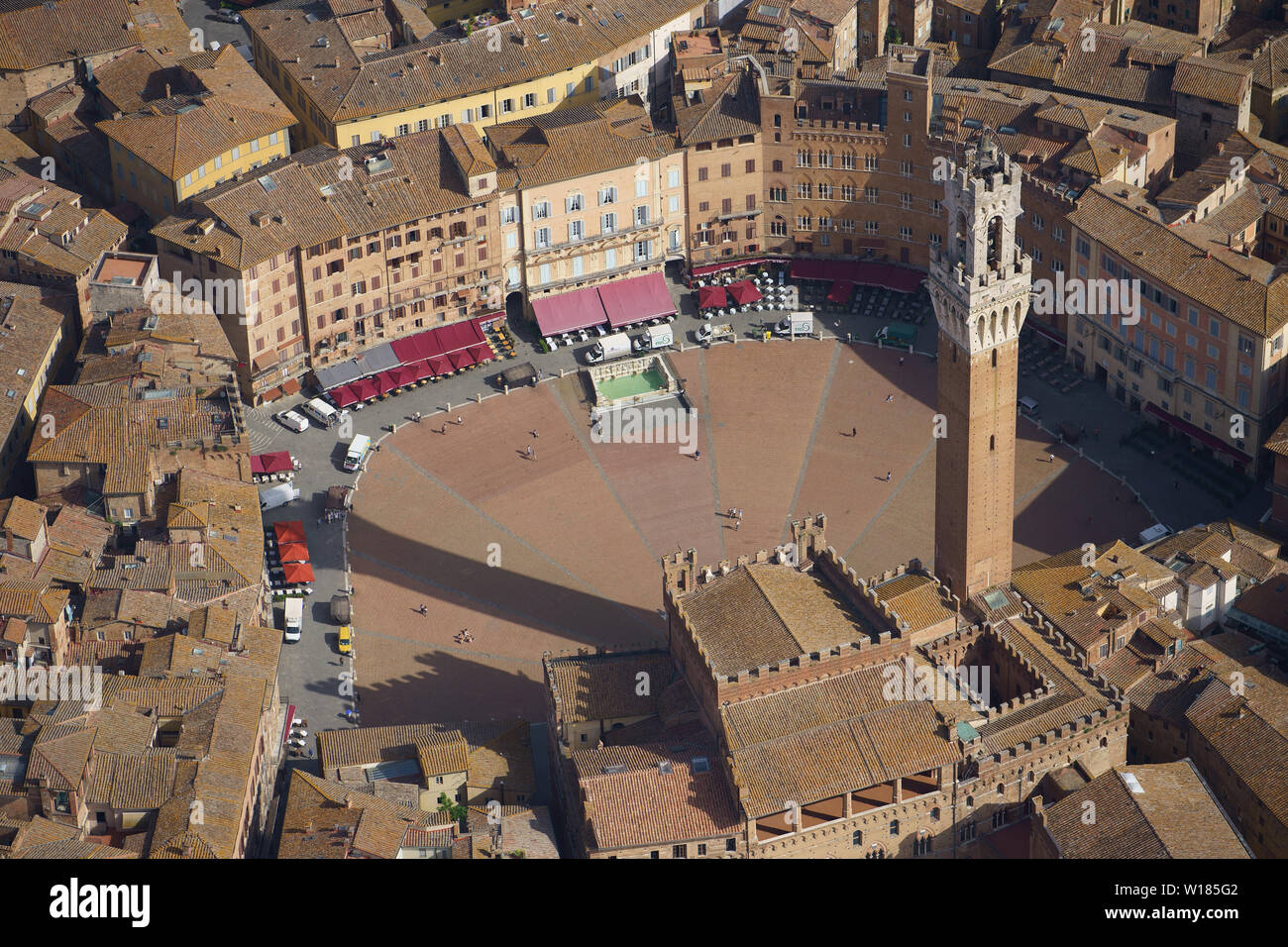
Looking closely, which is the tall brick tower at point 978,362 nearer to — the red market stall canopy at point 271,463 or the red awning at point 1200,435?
the red awning at point 1200,435

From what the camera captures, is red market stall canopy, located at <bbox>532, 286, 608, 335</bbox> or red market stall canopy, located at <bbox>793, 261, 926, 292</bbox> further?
red market stall canopy, located at <bbox>793, 261, 926, 292</bbox>

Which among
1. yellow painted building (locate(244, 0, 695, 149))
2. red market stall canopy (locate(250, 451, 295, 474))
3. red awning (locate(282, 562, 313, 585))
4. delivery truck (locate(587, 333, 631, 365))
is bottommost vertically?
red awning (locate(282, 562, 313, 585))

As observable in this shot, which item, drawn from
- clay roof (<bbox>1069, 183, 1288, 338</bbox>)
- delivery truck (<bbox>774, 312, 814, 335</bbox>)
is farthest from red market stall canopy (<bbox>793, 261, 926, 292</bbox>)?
clay roof (<bbox>1069, 183, 1288, 338</bbox>)

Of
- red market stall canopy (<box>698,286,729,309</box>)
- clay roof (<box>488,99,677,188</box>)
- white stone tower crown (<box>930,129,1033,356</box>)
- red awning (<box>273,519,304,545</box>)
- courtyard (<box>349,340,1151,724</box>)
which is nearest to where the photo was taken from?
white stone tower crown (<box>930,129,1033,356</box>)

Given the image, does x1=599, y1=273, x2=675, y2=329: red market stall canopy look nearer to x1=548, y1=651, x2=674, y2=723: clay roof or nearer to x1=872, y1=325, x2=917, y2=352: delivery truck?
x1=872, y1=325, x2=917, y2=352: delivery truck

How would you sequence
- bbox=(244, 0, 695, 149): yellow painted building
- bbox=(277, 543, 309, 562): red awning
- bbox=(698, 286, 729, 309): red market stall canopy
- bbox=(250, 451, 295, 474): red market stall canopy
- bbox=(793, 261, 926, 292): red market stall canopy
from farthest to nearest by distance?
bbox=(793, 261, 926, 292): red market stall canopy → bbox=(244, 0, 695, 149): yellow painted building → bbox=(698, 286, 729, 309): red market stall canopy → bbox=(250, 451, 295, 474): red market stall canopy → bbox=(277, 543, 309, 562): red awning
